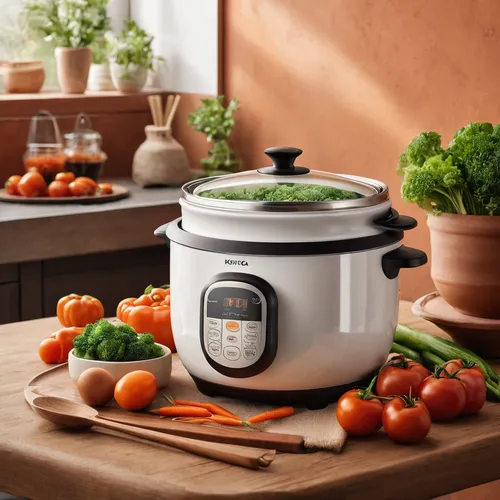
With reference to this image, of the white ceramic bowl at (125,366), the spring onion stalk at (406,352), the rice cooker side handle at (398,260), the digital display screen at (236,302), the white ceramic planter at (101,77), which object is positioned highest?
the white ceramic planter at (101,77)

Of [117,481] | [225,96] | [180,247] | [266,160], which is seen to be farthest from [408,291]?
[117,481]

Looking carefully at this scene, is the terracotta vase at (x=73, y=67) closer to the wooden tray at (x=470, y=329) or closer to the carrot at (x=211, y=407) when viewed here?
the wooden tray at (x=470, y=329)

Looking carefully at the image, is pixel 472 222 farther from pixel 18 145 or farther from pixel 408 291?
pixel 18 145

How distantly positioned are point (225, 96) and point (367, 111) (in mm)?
771

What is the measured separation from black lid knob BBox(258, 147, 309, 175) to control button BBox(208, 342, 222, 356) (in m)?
0.28

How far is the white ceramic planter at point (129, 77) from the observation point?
3.73 meters

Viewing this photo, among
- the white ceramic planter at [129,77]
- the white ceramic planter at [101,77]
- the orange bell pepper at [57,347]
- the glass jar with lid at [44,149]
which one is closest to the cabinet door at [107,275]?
the glass jar with lid at [44,149]

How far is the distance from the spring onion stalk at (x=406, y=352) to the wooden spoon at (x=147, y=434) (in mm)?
442

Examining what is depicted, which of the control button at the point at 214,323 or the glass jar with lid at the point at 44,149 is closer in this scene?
the control button at the point at 214,323

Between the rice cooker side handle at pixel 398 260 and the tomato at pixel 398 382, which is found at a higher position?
the rice cooker side handle at pixel 398 260

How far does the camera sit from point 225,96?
12.0 feet

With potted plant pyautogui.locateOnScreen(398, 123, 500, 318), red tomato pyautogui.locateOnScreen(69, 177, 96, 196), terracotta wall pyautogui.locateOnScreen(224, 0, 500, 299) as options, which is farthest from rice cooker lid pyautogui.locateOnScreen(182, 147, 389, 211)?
red tomato pyautogui.locateOnScreen(69, 177, 96, 196)

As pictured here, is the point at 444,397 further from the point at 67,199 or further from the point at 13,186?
the point at 13,186

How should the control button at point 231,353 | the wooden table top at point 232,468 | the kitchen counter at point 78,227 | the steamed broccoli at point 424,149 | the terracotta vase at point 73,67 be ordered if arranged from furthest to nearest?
the terracotta vase at point 73,67 < the kitchen counter at point 78,227 < the steamed broccoli at point 424,149 < the control button at point 231,353 < the wooden table top at point 232,468
